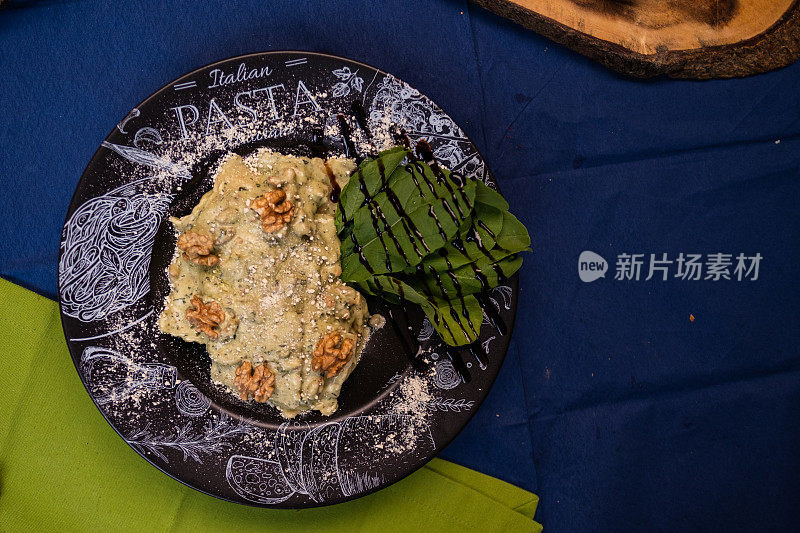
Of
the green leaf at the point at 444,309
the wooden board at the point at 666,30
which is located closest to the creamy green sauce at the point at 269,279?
the green leaf at the point at 444,309

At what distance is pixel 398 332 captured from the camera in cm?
185

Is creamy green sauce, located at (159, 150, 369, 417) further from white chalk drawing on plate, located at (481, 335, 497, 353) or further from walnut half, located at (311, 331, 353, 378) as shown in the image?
white chalk drawing on plate, located at (481, 335, 497, 353)

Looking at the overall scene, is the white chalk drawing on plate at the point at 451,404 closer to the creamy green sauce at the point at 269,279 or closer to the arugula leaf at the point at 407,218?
the creamy green sauce at the point at 269,279

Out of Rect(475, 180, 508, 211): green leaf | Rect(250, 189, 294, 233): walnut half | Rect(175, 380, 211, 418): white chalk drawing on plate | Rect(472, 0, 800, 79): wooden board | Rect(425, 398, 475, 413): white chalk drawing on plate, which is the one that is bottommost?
Rect(175, 380, 211, 418): white chalk drawing on plate

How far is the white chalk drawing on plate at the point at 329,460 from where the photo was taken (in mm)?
1743

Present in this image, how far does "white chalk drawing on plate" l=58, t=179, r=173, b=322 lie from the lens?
1.67m

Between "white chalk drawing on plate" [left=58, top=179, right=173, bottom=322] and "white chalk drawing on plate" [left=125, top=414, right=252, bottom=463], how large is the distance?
416mm

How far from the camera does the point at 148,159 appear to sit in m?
1.71

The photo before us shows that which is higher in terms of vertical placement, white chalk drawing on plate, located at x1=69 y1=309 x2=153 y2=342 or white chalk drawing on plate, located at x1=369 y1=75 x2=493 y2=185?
white chalk drawing on plate, located at x1=369 y1=75 x2=493 y2=185

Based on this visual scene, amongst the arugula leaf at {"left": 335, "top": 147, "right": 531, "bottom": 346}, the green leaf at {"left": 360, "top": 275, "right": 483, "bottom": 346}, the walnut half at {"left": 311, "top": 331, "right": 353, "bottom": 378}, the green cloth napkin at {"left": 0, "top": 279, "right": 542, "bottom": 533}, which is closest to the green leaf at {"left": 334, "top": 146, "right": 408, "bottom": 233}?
the arugula leaf at {"left": 335, "top": 147, "right": 531, "bottom": 346}

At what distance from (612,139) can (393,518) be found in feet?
5.45

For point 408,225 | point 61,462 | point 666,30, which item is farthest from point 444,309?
point 61,462

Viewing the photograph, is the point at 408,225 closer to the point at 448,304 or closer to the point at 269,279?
the point at 448,304

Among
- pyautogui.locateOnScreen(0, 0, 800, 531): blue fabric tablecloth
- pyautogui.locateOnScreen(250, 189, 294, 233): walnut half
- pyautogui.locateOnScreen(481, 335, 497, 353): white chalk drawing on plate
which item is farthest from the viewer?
pyautogui.locateOnScreen(0, 0, 800, 531): blue fabric tablecloth
